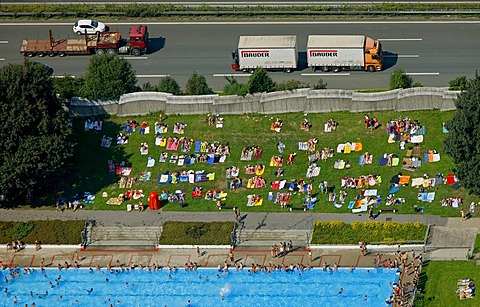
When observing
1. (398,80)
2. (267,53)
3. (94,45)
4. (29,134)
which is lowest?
(29,134)

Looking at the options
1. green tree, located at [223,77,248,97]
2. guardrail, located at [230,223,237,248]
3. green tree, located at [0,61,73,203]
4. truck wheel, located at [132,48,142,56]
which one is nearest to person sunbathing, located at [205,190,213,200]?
guardrail, located at [230,223,237,248]

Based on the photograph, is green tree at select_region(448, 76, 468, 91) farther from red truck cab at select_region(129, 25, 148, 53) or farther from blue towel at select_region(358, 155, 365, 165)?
red truck cab at select_region(129, 25, 148, 53)

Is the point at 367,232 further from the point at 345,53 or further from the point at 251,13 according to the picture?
the point at 251,13

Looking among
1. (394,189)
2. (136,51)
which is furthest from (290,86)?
(136,51)

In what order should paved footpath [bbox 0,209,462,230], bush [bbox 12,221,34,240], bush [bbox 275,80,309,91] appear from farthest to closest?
1. bush [bbox 275,80,309,91]
2. bush [bbox 12,221,34,240]
3. paved footpath [bbox 0,209,462,230]

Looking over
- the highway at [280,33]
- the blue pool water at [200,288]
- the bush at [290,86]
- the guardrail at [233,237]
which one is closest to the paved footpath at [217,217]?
the guardrail at [233,237]

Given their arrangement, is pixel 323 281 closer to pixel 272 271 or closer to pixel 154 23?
pixel 272 271
